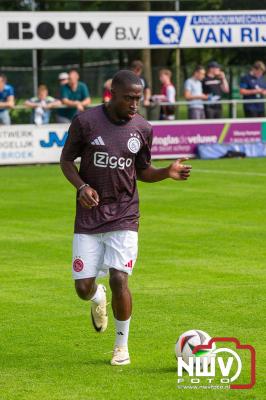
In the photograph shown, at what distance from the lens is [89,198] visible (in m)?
8.16

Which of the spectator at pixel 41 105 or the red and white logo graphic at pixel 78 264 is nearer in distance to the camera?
the red and white logo graphic at pixel 78 264

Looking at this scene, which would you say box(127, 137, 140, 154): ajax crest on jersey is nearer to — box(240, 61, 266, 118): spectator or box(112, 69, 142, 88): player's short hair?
box(112, 69, 142, 88): player's short hair

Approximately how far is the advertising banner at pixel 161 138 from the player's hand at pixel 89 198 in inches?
742

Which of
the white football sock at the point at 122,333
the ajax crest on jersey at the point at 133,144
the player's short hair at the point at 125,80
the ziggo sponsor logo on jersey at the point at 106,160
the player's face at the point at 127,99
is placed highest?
the player's short hair at the point at 125,80

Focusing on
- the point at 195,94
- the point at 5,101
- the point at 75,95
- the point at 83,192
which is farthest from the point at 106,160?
the point at 195,94

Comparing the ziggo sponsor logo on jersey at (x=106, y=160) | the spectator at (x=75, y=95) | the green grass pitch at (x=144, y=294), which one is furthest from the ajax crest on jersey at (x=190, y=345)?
the spectator at (x=75, y=95)

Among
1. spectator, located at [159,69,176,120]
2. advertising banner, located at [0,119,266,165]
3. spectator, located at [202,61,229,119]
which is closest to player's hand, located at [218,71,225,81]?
spectator, located at [202,61,229,119]

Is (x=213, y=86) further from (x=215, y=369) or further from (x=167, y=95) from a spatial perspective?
(x=215, y=369)

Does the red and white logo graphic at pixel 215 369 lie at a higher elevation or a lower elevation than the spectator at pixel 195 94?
higher

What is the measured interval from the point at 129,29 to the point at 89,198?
21900mm

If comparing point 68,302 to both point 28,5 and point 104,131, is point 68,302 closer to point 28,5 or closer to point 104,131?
point 104,131

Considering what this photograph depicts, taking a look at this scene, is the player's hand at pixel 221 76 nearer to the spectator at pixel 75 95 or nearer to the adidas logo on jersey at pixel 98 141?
the spectator at pixel 75 95

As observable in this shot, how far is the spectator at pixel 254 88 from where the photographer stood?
3023 centimetres

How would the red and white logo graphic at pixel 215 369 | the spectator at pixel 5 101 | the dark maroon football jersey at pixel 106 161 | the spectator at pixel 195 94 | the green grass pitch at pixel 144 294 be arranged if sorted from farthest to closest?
the spectator at pixel 195 94 < the spectator at pixel 5 101 < the dark maroon football jersey at pixel 106 161 < the green grass pitch at pixel 144 294 < the red and white logo graphic at pixel 215 369
